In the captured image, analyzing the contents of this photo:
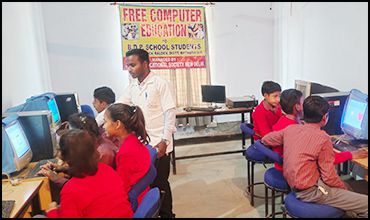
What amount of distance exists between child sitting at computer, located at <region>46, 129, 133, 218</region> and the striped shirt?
0.99m

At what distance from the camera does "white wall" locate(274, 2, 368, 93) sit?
Result: 294cm

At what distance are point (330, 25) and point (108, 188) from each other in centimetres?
315

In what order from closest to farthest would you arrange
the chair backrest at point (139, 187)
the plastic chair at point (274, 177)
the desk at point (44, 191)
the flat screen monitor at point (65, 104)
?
the chair backrest at point (139, 187)
the desk at point (44, 191)
the plastic chair at point (274, 177)
the flat screen monitor at point (65, 104)

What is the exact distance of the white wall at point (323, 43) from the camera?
294 cm

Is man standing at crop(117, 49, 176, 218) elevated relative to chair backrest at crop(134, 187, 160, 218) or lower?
elevated

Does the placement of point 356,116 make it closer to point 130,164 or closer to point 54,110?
point 130,164

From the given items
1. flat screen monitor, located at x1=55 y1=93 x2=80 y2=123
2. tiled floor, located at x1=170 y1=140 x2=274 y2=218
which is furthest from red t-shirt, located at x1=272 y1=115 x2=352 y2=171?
flat screen monitor, located at x1=55 y1=93 x2=80 y2=123

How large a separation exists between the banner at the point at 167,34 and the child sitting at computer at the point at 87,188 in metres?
3.18

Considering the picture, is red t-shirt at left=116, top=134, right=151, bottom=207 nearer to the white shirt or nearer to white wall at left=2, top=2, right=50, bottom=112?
the white shirt

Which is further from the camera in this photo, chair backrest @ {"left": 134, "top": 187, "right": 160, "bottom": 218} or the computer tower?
the computer tower

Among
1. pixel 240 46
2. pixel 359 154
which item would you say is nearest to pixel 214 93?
pixel 240 46

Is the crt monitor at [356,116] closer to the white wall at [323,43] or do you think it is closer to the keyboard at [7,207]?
the white wall at [323,43]

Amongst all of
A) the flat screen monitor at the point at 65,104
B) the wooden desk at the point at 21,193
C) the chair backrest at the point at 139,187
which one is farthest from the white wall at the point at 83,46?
the chair backrest at the point at 139,187

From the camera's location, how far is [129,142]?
1.63 metres
